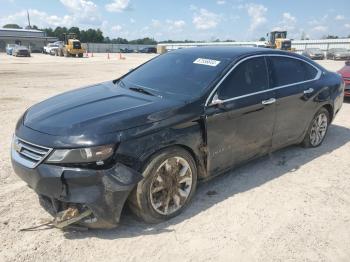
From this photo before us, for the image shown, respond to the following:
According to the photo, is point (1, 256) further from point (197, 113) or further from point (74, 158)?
point (197, 113)

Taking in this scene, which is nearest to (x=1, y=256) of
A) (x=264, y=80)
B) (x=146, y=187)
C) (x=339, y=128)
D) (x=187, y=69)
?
(x=146, y=187)

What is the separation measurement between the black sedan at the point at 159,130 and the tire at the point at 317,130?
52 centimetres

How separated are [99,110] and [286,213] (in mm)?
2326

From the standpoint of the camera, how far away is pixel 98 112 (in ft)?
11.4

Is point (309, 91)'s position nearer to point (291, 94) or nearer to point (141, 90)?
point (291, 94)

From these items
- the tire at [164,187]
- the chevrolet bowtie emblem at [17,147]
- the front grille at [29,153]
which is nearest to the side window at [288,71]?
the tire at [164,187]

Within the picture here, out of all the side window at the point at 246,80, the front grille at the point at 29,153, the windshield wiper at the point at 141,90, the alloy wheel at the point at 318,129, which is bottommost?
the alloy wheel at the point at 318,129

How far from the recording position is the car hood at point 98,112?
321cm

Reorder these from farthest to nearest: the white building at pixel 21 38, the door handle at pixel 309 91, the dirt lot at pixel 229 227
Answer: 1. the white building at pixel 21 38
2. the door handle at pixel 309 91
3. the dirt lot at pixel 229 227

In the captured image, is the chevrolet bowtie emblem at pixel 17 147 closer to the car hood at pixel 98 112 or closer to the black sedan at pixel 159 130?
the black sedan at pixel 159 130

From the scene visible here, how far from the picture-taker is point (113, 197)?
10.3 ft

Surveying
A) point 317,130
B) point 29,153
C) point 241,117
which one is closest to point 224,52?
point 241,117

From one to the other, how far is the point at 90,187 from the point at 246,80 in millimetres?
2399

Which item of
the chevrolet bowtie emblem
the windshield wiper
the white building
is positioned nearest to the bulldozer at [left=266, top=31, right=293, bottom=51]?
the windshield wiper
